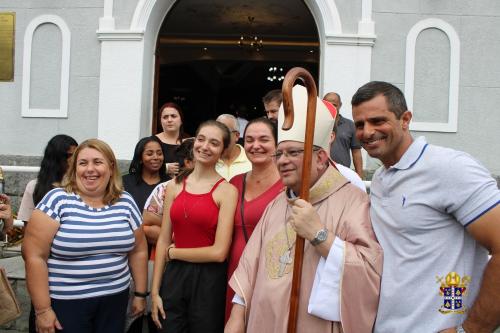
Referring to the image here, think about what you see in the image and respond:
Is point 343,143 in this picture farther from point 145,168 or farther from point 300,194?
point 300,194

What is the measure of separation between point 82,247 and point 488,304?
6.60ft

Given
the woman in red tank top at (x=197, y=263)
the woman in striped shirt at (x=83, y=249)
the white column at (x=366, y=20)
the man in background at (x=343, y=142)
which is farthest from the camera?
the white column at (x=366, y=20)

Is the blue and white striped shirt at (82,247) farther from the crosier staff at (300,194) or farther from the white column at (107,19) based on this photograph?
the white column at (107,19)

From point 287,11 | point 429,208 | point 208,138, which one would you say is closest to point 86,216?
point 208,138

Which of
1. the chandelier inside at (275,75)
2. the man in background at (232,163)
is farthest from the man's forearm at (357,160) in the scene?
the chandelier inside at (275,75)

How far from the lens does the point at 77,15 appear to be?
7.44 meters

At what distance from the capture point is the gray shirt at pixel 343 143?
18.8ft

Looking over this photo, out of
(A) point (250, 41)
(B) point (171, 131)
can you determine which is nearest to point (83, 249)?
(B) point (171, 131)

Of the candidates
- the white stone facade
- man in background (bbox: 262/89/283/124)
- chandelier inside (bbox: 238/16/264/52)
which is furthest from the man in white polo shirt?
chandelier inside (bbox: 238/16/264/52)

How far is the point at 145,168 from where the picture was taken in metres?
4.41

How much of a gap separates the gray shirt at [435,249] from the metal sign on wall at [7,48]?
4.45 meters

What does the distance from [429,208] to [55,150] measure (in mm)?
2963

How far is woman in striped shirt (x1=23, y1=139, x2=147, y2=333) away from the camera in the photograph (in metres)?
2.93

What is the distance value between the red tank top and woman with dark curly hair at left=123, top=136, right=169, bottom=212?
119 centimetres
